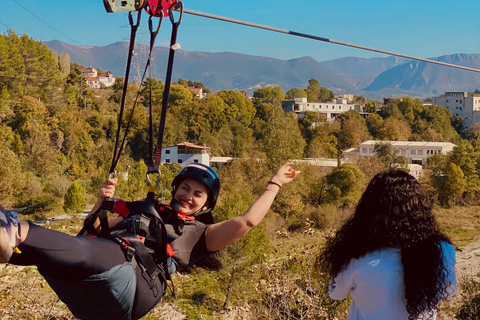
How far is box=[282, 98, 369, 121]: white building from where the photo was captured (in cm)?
4431

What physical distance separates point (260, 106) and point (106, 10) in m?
36.9

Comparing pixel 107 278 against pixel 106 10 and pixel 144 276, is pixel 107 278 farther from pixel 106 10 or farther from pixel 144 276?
pixel 106 10

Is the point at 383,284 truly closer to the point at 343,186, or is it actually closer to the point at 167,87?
the point at 167,87

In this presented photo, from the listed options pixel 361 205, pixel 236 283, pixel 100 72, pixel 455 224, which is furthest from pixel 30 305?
pixel 100 72

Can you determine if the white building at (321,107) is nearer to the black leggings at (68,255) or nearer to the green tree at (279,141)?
the green tree at (279,141)

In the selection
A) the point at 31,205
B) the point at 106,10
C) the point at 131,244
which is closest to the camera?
the point at 131,244

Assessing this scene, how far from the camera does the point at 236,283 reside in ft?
40.5

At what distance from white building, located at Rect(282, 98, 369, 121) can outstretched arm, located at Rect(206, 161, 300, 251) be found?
39.8 metres

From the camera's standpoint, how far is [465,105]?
5250cm

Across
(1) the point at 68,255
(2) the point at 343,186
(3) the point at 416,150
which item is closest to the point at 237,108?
(3) the point at 416,150

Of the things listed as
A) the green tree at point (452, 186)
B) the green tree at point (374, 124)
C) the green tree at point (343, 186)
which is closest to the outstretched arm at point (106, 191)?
the green tree at point (343, 186)

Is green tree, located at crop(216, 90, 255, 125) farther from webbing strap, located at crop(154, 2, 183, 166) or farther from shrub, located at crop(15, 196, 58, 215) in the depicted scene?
webbing strap, located at crop(154, 2, 183, 166)

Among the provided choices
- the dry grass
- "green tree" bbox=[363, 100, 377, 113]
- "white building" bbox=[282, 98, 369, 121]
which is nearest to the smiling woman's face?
the dry grass

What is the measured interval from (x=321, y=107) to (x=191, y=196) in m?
A: 47.3
